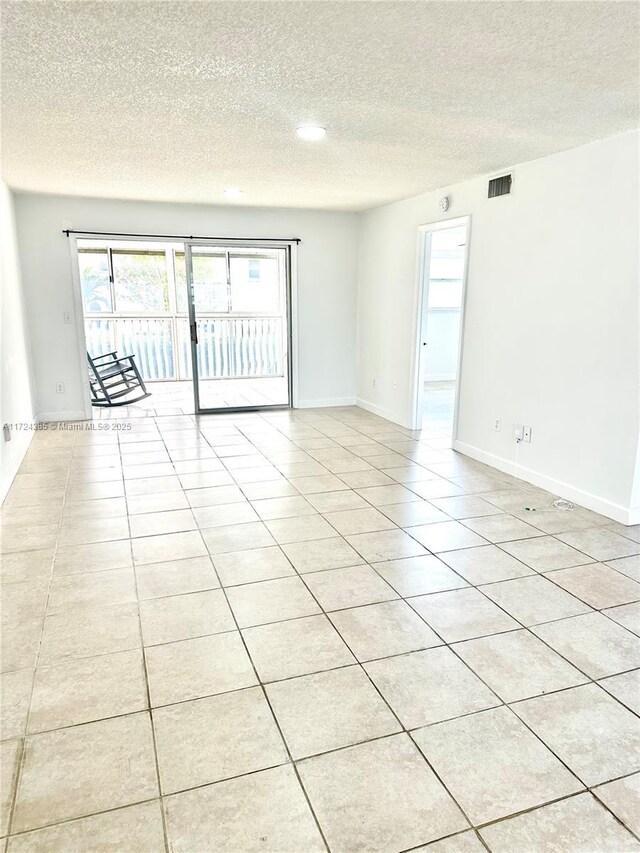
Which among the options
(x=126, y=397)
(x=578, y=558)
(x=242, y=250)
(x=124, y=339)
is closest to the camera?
(x=578, y=558)

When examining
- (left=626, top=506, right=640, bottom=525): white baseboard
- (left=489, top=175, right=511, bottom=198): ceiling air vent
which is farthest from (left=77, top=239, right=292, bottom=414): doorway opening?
(left=626, top=506, right=640, bottom=525): white baseboard

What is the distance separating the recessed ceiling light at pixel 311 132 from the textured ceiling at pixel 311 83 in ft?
0.19

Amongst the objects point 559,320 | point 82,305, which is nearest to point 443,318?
point 559,320

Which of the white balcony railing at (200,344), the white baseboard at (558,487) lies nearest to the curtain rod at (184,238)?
the white balcony railing at (200,344)

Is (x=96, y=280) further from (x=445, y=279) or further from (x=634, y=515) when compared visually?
(x=634, y=515)

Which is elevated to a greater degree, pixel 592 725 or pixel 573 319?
pixel 573 319

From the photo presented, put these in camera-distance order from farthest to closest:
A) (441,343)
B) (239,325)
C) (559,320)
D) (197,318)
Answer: (441,343), (239,325), (197,318), (559,320)

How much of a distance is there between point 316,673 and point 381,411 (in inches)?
172

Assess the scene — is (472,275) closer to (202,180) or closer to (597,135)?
(597,135)

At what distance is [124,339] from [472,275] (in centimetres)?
568

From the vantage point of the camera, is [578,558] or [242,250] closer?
[578,558]

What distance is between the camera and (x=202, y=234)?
5.76 metres

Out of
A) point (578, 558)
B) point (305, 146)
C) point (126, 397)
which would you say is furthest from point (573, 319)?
point (126, 397)

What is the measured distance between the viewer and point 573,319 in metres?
3.34
